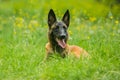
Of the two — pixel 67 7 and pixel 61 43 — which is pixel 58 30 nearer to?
pixel 61 43

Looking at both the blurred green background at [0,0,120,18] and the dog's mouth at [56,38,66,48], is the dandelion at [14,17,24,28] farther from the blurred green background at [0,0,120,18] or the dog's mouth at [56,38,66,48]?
the dog's mouth at [56,38,66,48]

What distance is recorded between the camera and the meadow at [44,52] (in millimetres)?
8328

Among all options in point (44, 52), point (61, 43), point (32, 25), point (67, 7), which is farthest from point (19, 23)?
point (67, 7)

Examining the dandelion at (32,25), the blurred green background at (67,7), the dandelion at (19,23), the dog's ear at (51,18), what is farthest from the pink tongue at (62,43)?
the blurred green background at (67,7)

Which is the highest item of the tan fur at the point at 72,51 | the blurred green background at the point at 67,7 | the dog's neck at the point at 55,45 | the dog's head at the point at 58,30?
the blurred green background at the point at 67,7

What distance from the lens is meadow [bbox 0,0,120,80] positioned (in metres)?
8.33

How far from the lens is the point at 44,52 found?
10586 mm

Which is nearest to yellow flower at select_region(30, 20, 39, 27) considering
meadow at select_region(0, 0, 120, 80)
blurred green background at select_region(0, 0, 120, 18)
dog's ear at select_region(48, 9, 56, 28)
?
meadow at select_region(0, 0, 120, 80)

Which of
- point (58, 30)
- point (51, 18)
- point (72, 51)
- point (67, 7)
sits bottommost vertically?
point (72, 51)

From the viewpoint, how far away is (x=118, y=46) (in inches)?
377

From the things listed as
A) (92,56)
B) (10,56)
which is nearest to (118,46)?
(92,56)

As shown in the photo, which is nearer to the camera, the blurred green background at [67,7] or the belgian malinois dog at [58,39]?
the belgian malinois dog at [58,39]

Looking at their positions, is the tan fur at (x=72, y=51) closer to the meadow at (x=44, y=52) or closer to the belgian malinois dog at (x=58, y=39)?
the belgian malinois dog at (x=58, y=39)

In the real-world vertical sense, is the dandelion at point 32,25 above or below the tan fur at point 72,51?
above
